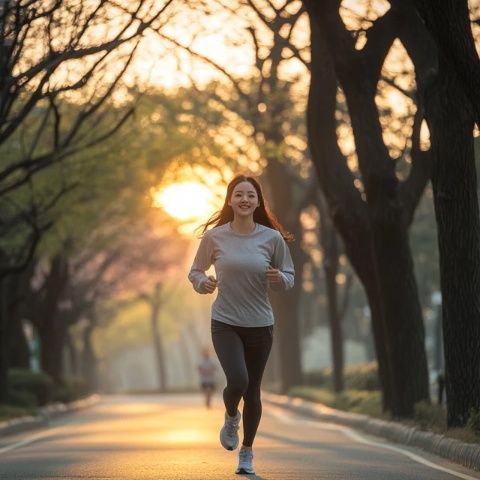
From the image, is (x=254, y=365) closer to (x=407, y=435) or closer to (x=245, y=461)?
(x=245, y=461)

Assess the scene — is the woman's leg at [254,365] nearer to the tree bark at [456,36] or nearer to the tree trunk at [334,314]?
the tree bark at [456,36]

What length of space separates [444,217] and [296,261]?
2697cm

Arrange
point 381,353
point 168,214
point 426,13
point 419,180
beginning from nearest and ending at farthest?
1. point 426,13
2. point 419,180
3. point 381,353
4. point 168,214

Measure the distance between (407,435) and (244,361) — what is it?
7.56 meters

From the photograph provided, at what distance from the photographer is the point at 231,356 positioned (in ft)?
32.8

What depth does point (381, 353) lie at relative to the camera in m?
22.7

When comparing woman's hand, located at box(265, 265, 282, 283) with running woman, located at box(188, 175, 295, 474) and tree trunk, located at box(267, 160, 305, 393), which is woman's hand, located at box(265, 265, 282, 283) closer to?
running woman, located at box(188, 175, 295, 474)

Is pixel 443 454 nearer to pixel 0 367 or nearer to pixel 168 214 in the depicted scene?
pixel 0 367

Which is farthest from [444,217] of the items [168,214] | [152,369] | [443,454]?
[152,369]

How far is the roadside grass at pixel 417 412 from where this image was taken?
45.8 ft

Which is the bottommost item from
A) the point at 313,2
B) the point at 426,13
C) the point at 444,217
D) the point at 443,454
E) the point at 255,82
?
the point at 443,454

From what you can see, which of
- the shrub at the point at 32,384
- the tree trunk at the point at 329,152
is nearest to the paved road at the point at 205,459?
the tree trunk at the point at 329,152

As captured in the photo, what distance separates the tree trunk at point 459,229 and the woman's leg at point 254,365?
16.2ft

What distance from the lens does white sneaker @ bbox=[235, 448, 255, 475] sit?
34.9 ft
